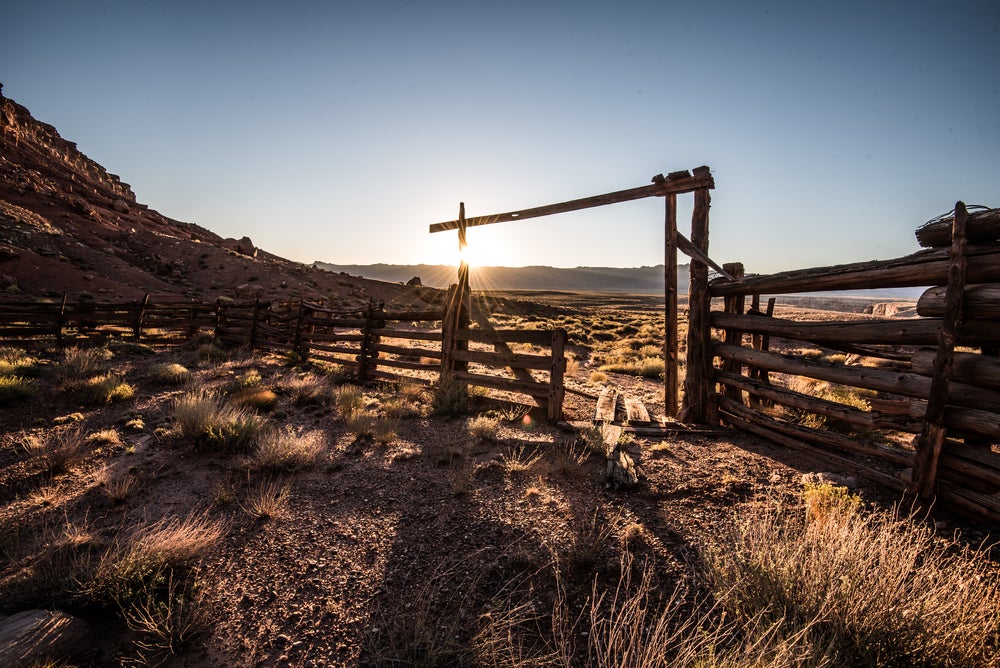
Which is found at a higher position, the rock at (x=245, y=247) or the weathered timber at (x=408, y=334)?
the rock at (x=245, y=247)

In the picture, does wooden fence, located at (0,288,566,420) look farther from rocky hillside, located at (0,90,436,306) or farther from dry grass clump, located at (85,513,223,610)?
rocky hillside, located at (0,90,436,306)

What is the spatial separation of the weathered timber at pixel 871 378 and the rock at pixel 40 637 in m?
6.40

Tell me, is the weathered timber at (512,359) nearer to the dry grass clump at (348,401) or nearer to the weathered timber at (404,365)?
the weathered timber at (404,365)

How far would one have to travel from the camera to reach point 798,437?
505 cm

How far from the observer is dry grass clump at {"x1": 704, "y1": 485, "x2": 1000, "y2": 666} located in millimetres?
1900

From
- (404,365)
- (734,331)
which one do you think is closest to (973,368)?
(734,331)

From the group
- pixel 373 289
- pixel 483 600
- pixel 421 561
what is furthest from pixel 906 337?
pixel 373 289

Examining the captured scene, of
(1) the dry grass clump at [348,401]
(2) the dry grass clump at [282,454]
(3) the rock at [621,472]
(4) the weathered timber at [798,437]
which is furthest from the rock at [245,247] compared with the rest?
(4) the weathered timber at [798,437]

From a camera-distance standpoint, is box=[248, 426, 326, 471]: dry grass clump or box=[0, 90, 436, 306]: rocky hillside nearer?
box=[248, 426, 326, 471]: dry grass clump

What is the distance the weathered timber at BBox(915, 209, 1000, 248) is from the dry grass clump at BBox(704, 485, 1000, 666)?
2514 millimetres

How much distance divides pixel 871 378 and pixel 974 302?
1.19 meters

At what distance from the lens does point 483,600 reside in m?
2.71

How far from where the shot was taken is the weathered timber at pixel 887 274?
10.8 ft

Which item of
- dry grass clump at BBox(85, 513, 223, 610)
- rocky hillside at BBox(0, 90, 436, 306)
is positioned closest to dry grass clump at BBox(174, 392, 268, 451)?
dry grass clump at BBox(85, 513, 223, 610)
